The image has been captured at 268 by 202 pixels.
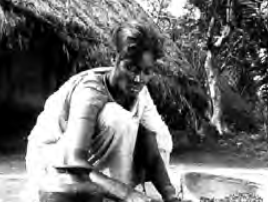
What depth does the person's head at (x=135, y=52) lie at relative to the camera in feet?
6.45

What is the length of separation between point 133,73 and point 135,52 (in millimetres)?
81

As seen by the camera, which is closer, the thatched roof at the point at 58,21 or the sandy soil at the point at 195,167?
the sandy soil at the point at 195,167

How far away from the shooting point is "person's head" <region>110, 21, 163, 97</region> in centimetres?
197

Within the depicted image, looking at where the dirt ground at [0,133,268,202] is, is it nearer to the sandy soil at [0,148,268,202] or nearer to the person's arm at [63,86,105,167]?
the sandy soil at [0,148,268,202]

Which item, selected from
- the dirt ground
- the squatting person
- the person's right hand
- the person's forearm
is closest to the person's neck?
the squatting person

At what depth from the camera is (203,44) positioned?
874 cm

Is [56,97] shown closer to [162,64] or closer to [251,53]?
[162,64]

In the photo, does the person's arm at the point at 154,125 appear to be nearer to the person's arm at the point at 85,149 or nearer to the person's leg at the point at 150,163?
the person's leg at the point at 150,163

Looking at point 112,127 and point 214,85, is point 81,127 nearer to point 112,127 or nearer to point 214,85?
point 112,127

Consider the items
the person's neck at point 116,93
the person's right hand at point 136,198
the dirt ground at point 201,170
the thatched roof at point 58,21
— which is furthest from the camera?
the thatched roof at point 58,21

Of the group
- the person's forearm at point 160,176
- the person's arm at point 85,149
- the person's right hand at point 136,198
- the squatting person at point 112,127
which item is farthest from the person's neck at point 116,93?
the person's right hand at point 136,198

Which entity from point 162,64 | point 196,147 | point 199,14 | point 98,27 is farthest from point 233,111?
point 98,27

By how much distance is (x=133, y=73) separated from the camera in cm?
202

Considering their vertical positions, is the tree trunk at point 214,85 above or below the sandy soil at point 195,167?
above
